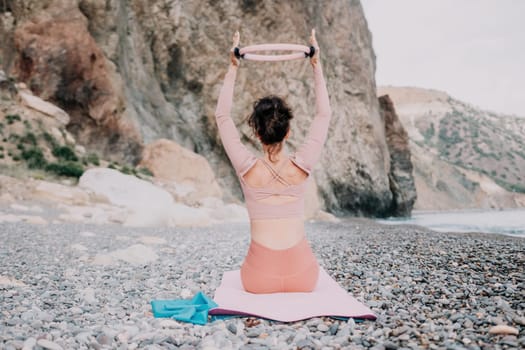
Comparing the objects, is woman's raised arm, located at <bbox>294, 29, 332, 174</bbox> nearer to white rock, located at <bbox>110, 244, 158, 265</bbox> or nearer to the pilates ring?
the pilates ring

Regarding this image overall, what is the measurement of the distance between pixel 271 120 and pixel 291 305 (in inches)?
52.7

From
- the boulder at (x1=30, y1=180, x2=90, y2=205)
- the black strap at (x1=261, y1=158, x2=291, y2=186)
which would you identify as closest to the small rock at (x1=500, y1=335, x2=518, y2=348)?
the black strap at (x1=261, y1=158, x2=291, y2=186)

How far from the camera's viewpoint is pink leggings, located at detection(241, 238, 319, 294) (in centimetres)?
339

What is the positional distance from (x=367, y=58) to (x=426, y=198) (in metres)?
30.2

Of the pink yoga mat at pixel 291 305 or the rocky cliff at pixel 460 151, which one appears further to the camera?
the rocky cliff at pixel 460 151

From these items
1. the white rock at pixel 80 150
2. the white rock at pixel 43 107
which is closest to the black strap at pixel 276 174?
the white rock at pixel 80 150

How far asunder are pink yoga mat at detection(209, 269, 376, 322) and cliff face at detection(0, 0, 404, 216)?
57.9 feet

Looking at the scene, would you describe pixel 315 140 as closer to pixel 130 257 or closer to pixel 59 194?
pixel 130 257

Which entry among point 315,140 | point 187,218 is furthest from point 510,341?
point 187,218

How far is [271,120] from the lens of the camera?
321 cm

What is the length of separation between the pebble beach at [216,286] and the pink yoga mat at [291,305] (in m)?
0.07

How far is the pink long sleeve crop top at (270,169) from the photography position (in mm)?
3246

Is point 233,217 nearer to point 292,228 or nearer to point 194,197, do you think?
point 194,197

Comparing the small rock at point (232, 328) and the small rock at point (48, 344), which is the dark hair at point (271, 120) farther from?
the small rock at point (48, 344)
